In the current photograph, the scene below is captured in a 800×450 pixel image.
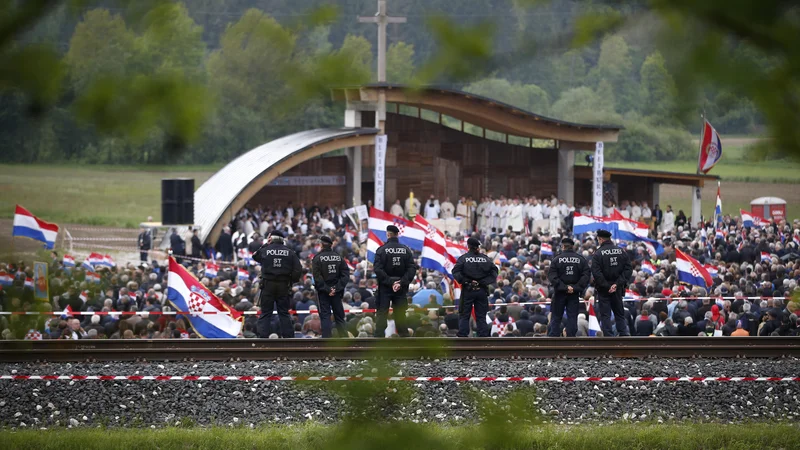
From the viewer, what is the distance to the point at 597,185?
37156 mm

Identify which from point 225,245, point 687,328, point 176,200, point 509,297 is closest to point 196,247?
point 225,245

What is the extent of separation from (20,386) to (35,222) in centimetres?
871

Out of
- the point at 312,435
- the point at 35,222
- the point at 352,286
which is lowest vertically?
the point at 312,435

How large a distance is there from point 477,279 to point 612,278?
2.16 metres

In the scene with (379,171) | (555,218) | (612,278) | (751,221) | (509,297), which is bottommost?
(509,297)

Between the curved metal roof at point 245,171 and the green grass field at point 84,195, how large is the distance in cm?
1535

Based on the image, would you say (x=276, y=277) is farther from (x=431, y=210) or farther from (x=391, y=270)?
(x=431, y=210)

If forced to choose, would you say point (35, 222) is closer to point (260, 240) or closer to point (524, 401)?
point (260, 240)

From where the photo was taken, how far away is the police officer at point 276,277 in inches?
542

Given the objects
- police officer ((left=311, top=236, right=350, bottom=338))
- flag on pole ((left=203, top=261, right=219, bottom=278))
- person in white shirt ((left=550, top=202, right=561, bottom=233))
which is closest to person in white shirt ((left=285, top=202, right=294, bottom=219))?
person in white shirt ((left=550, top=202, right=561, bottom=233))

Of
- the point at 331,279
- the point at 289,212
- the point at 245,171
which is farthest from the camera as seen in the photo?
the point at 289,212

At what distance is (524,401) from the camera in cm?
283

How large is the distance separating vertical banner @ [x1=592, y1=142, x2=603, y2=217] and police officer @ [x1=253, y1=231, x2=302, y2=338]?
970 inches

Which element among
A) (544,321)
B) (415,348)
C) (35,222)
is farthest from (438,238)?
(415,348)
